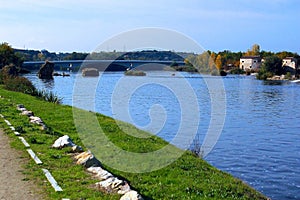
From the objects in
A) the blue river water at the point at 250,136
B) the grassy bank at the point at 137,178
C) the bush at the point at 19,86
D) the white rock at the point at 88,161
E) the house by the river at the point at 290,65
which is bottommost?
the blue river water at the point at 250,136

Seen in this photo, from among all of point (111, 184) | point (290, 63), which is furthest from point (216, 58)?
point (111, 184)

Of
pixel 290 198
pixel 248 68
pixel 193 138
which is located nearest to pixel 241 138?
pixel 193 138

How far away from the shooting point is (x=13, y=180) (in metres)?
8.77

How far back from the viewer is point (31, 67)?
131000 millimetres

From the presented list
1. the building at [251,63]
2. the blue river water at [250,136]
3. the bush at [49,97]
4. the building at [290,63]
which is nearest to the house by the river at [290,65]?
the building at [290,63]

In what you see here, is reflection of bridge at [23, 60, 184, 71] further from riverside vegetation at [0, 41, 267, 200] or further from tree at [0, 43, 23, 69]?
tree at [0, 43, 23, 69]

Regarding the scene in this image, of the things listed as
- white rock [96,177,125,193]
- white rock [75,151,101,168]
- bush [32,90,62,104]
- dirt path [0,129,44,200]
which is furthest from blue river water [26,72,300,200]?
dirt path [0,129,44,200]

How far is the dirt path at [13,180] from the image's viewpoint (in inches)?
309

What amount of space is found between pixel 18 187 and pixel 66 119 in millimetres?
10735

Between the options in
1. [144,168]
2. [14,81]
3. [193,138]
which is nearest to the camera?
[144,168]

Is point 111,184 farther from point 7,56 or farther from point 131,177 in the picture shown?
point 7,56

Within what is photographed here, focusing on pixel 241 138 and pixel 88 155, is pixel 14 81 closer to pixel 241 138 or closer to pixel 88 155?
pixel 241 138

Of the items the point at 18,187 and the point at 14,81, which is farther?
the point at 14,81

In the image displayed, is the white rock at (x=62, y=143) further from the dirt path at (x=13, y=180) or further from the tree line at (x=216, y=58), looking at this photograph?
the tree line at (x=216, y=58)
